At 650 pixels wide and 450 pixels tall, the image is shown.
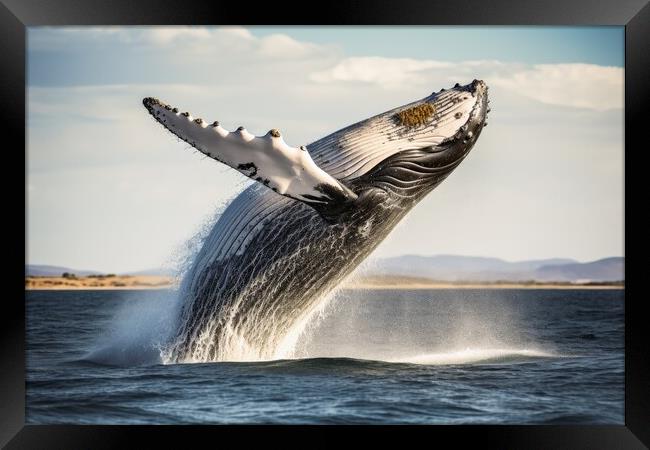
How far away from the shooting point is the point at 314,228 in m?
10.4

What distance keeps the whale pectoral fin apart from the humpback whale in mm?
653

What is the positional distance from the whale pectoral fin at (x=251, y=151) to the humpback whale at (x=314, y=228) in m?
0.65

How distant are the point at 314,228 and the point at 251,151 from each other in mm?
1866

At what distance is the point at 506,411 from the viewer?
378 inches

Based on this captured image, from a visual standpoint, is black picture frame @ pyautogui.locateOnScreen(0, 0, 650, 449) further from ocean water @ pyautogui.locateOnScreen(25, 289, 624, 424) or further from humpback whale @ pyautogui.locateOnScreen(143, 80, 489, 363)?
humpback whale @ pyautogui.locateOnScreen(143, 80, 489, 363)

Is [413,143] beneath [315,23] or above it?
beneath

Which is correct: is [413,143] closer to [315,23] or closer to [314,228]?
[314,228]

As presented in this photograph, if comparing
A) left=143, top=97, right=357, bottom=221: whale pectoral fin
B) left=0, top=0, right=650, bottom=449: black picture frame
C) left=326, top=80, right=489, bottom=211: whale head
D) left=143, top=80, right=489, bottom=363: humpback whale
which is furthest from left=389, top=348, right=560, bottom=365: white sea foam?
left=143, top=97, right=357, bottom=221: whale pectoral fin

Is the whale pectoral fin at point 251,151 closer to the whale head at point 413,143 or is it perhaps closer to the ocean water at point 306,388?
the whale head at point 413,143

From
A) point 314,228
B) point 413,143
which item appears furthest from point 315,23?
point 314,228

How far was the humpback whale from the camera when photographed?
33.7ft
